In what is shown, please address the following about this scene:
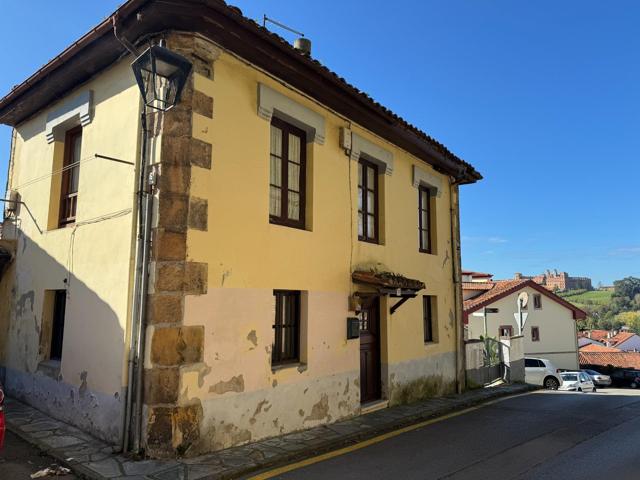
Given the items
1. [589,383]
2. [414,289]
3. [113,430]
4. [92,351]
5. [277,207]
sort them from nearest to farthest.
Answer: [113,430], [92,351], [277,207], [414,289], [589,383]

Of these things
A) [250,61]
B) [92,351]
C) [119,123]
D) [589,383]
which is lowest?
[589,383]

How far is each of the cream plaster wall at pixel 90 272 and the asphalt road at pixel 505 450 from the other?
268cm

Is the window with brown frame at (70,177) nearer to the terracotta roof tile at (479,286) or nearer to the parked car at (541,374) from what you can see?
the parked car at (541,374)

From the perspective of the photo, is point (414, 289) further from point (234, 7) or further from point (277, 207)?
point (234, 7)

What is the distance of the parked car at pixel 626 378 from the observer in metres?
33.0

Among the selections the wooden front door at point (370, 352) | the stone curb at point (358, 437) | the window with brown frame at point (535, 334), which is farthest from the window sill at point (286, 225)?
the window with brown frame at point (535, 334)

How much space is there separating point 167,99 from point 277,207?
89.1 inches

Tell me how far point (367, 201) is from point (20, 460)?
6.64m

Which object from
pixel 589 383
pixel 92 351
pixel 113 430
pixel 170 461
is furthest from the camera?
pixel 589 383

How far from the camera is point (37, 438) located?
229 inches

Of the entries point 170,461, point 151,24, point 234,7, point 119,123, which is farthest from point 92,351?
point 234,7

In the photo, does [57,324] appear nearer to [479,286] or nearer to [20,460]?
[20,460]

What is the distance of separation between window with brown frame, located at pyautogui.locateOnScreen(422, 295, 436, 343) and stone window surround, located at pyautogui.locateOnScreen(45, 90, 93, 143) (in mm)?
7745

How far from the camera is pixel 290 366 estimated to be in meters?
6.73
